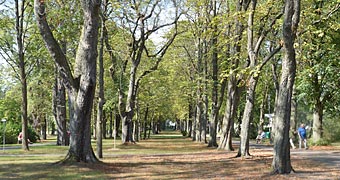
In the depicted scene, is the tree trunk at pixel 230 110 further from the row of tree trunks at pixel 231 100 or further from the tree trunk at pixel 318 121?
the tree trunk at pixel 318 121

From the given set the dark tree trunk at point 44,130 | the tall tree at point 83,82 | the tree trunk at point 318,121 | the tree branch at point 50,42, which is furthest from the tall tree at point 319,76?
the dark tree trunk at point 44,130

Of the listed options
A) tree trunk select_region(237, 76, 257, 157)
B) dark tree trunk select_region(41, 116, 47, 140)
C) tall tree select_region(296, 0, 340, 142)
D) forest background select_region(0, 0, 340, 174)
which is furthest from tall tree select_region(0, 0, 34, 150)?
dark tree trunk select_region(41, 116, 47, 140)

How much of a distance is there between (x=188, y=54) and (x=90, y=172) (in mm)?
28815

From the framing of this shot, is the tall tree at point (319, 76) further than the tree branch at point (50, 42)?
Yes

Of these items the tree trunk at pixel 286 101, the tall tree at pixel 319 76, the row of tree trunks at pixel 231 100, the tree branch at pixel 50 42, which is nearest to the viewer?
the tree trunk at pixel 286 101

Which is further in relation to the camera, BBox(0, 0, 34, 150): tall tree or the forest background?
BBox(0, 0, 34, 150): tall tree

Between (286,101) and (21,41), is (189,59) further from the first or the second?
(286,101)

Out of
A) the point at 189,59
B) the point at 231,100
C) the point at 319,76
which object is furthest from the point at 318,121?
the point at 189,59

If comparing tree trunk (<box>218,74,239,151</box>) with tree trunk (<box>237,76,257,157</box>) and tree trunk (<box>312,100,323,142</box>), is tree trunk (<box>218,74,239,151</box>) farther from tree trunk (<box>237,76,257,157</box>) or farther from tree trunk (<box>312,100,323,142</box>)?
tree trunk (<box>312,100,323,142</box>)

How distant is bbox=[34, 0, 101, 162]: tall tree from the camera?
Result: 53.8 feet

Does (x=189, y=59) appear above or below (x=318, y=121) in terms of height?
above

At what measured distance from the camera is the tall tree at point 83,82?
1639cm

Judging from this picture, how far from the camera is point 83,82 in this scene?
1664 centimetres

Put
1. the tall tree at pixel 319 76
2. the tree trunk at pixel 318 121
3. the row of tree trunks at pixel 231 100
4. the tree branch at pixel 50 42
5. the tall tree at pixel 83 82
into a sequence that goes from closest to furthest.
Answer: the tree branch at pixel 50 42 < the tall tree at pixel 83 82 < the row of tree trunks at pixel 231 100 < the tall tree at pixel 319 76 < the tree trunk at pixel 318 121
